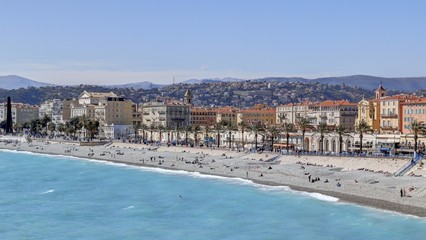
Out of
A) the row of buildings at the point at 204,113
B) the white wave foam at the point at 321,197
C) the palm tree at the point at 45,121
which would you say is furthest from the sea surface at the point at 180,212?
the palm tree at the point at 45,121

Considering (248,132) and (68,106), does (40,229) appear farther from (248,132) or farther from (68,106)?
(68,106)

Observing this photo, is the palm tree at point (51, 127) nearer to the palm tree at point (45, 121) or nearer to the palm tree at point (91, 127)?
the palm tree at point (45, 121)

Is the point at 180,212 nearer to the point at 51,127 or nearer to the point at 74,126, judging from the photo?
the point at 74,126

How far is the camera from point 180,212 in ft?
158

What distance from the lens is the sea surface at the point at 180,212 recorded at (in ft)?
131

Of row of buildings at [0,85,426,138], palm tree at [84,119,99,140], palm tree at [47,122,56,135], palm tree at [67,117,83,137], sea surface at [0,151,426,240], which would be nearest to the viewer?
sea surface at [0,151,426,240]

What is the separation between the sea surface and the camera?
40.0 metres

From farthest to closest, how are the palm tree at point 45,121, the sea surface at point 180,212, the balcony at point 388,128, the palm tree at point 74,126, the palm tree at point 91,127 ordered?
the palm tree at point 45,121, the palm tree at point 74,126, the palm tree at point 91,127, the balcony at point 388,128, the sea surface at point 180,212

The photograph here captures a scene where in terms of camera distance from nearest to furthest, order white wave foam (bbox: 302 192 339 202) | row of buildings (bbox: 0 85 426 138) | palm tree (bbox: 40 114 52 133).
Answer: white wave foam (bbox: 302 192 339 202) → row of buildings (bbox: 0 85 426 138) → palm tree (bbox: 40 114 52 133)

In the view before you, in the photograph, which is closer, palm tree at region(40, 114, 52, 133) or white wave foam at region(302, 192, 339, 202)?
white wave foam at region(302, 192, 339, 202)

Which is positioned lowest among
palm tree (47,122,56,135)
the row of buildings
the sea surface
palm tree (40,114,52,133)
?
the sea surface

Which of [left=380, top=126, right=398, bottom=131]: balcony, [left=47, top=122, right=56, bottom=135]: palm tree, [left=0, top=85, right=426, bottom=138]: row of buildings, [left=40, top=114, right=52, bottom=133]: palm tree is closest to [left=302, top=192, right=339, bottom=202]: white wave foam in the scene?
[left=380, top=126, right=398, bottom=131]: balcony

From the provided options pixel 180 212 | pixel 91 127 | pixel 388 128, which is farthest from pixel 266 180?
pixel 91 127

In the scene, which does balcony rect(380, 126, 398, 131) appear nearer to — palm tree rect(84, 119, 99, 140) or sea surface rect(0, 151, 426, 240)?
sea surface rect(0, 151, 426, 240)
